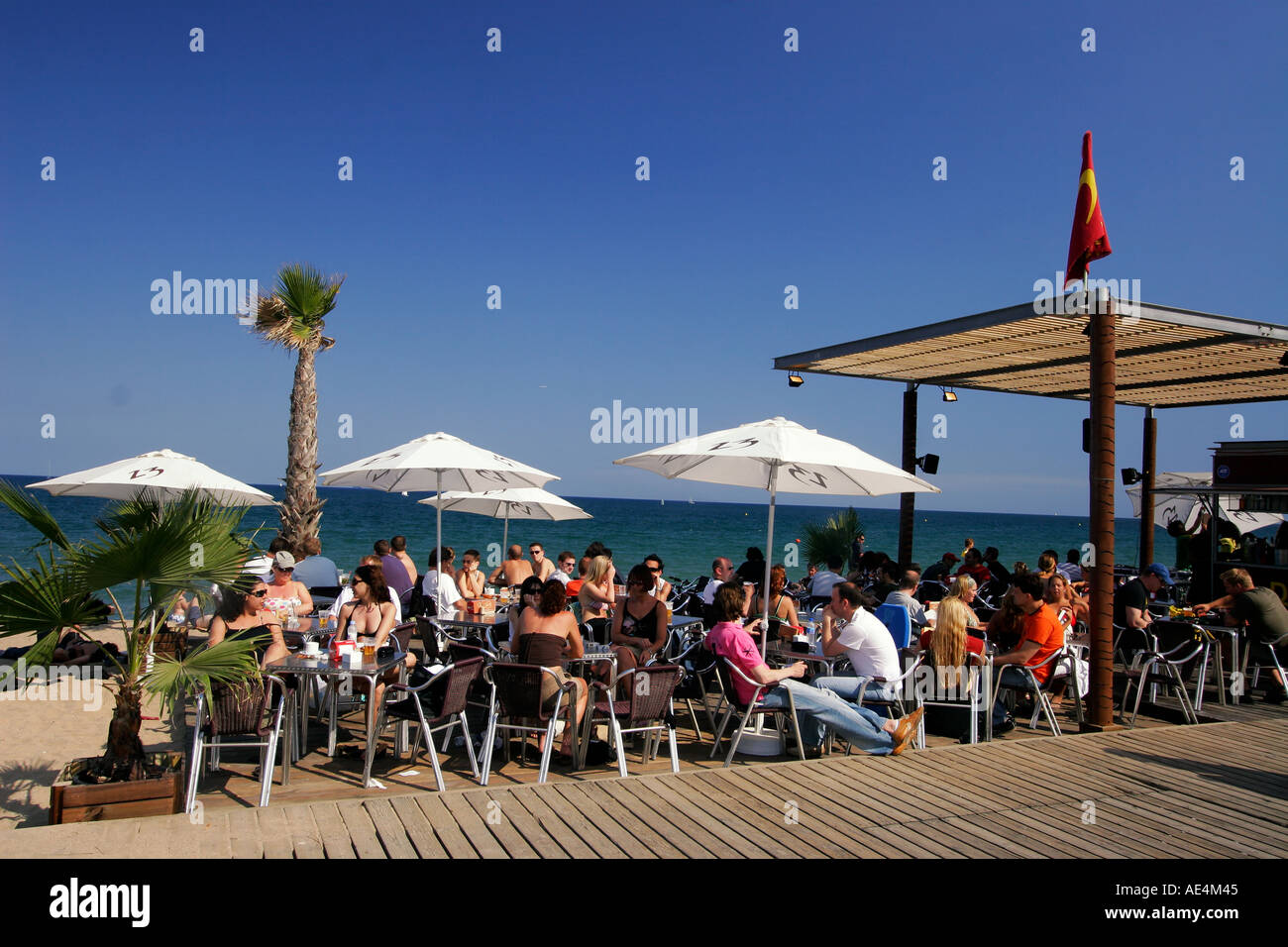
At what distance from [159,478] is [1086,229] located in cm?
825

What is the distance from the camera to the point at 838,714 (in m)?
5.39

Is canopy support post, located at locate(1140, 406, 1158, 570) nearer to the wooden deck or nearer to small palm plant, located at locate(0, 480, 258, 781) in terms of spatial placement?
the wooden deck

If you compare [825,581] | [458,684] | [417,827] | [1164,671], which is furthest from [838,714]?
[825,581]

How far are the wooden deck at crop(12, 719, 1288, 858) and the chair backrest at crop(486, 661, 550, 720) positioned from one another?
0.56 m

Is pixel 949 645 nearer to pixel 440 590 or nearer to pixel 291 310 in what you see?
pixel 440 590

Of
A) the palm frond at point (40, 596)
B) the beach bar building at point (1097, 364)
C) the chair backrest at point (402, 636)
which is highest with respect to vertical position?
the beach bar building at point (1097, 364)

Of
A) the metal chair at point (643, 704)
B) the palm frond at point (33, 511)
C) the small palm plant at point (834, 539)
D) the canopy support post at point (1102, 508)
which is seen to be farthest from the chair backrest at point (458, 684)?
the small palm plant at point (834, 539)

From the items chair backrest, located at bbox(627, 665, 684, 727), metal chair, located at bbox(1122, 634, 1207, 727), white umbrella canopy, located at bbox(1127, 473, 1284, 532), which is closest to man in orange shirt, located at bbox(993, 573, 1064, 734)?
metal chair, located at bbox(1122, 634, 1207, 727)

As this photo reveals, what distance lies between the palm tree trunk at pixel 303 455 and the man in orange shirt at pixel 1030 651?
11.1 meters

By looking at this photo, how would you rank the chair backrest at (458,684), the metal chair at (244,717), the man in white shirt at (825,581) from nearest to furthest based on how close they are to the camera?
the metal chair at (244,717) → the chair backrest at (458,684) → the man in white shirt at (825,581)

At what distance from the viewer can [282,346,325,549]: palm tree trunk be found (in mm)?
14250

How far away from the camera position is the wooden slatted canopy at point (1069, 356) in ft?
23.3

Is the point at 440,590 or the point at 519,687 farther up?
the point at 440,590
